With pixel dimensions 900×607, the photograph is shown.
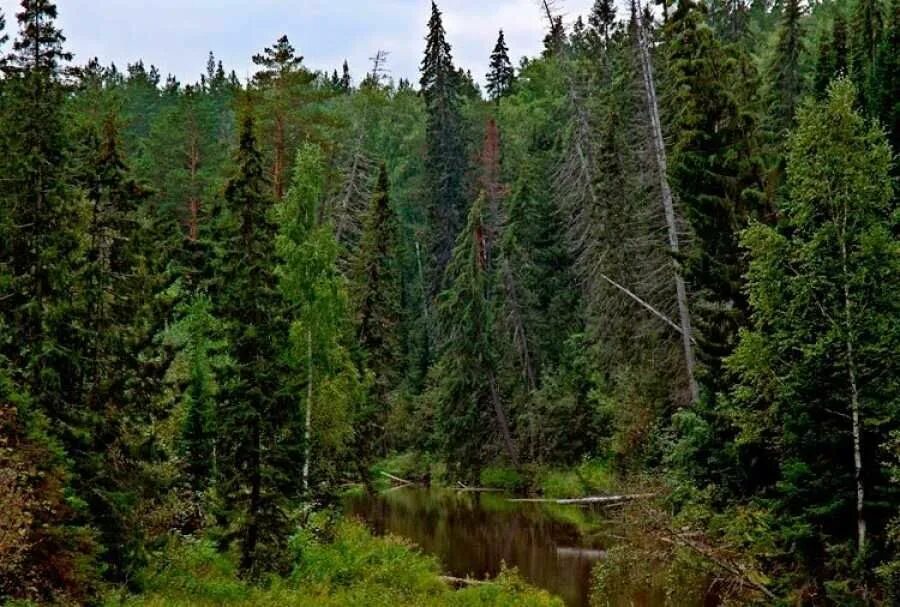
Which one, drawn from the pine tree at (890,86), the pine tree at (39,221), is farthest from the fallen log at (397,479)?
the pine tree at (39,221)

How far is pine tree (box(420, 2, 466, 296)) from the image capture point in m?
63.5

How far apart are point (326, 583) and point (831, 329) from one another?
12.9m

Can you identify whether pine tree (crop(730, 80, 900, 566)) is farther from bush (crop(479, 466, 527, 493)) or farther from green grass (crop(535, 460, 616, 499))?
bush (crop(479, 466, 527, 493))

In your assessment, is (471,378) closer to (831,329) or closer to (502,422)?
(502,422)

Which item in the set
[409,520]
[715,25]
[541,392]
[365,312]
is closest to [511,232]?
[541,392]

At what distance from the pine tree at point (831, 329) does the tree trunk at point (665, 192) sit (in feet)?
20.7

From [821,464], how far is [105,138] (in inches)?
637

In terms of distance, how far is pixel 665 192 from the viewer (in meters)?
24.6

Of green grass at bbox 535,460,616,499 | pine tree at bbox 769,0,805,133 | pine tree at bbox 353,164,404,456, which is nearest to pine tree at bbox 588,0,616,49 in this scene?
pine tree at bbox 769,0,805,133

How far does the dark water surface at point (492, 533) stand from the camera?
26.1 m

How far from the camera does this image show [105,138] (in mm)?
18234

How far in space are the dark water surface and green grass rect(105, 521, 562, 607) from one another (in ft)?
6.82

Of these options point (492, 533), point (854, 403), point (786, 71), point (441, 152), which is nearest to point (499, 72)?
point (441, 152)

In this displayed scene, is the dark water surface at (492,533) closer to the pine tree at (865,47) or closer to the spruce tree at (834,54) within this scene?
the pine tree at (865,47)
